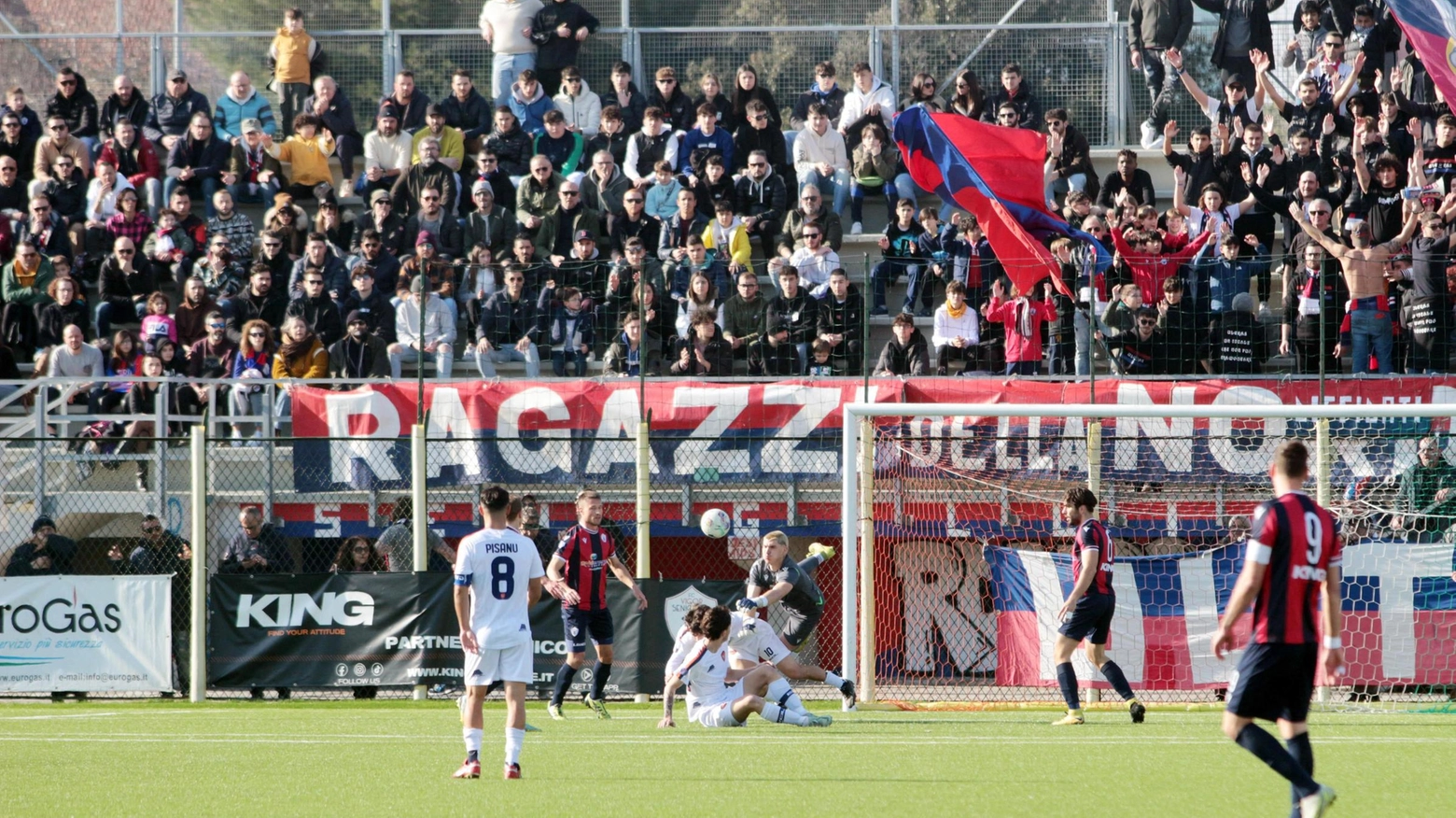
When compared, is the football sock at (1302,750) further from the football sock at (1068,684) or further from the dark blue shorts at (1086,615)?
the football sock at (1068,684)

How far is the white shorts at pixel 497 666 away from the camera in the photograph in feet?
29.7

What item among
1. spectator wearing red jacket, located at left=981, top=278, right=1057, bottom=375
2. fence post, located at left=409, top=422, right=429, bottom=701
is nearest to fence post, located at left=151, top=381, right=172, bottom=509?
fence post, located at left=409, top=422, right=429, bottom=701

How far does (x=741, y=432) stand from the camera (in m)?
16.3

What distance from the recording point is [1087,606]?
40.4 feet

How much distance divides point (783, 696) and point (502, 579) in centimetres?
386

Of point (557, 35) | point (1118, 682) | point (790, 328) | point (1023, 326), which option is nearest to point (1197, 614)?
point (1118, 682)

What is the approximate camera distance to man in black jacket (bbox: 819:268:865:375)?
1634 centimetres

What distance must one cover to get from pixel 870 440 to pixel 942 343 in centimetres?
238

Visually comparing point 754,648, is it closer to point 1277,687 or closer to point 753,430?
point 753,430

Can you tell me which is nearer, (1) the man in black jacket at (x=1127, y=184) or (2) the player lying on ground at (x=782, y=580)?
(2) the player lying on ground at (x=782, y=580)

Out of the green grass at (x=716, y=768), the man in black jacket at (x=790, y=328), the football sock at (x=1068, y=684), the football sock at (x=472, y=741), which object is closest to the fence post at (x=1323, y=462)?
the green grass at (x=716, y=768)

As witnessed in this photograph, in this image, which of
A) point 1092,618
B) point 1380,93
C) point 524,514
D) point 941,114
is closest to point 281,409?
point 524,514

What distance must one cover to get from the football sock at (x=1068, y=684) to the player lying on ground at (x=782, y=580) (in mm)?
2242

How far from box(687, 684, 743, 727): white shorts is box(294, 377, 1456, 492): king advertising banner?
354 cm
